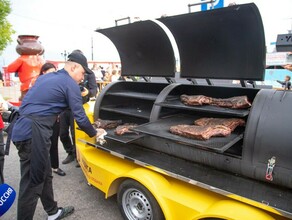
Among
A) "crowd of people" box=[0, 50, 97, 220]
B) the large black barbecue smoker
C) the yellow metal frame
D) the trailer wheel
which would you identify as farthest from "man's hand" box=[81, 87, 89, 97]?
the trailer wheel

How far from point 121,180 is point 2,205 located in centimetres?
134

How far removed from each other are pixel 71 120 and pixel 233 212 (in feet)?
12.2

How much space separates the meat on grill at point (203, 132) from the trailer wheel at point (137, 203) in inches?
30.2

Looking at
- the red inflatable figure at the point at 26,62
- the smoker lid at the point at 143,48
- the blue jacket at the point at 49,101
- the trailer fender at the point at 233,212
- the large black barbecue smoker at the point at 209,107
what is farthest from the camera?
the red inflatable figure at the point at 26,62

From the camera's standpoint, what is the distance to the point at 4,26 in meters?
19.3

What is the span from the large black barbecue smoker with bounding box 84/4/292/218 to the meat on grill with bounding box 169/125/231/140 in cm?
6

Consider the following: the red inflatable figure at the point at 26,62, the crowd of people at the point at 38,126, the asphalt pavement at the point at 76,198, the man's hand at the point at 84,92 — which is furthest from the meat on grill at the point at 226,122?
the red inflatable figure at the point at 26,62

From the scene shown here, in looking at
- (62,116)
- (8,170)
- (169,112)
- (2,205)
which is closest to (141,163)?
(169,112)

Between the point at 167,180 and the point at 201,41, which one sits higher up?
the point at 201,41

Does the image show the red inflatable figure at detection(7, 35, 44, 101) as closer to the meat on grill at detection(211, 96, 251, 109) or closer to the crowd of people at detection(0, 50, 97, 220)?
the crowd of people at detection(0, 50, 97, 220)

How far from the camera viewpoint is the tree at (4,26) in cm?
1891

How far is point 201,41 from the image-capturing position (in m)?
3.15

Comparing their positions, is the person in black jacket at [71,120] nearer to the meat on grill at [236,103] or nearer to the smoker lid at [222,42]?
the smoker lid at [222,42]

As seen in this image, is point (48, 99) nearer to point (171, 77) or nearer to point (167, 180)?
point (167, 180)
